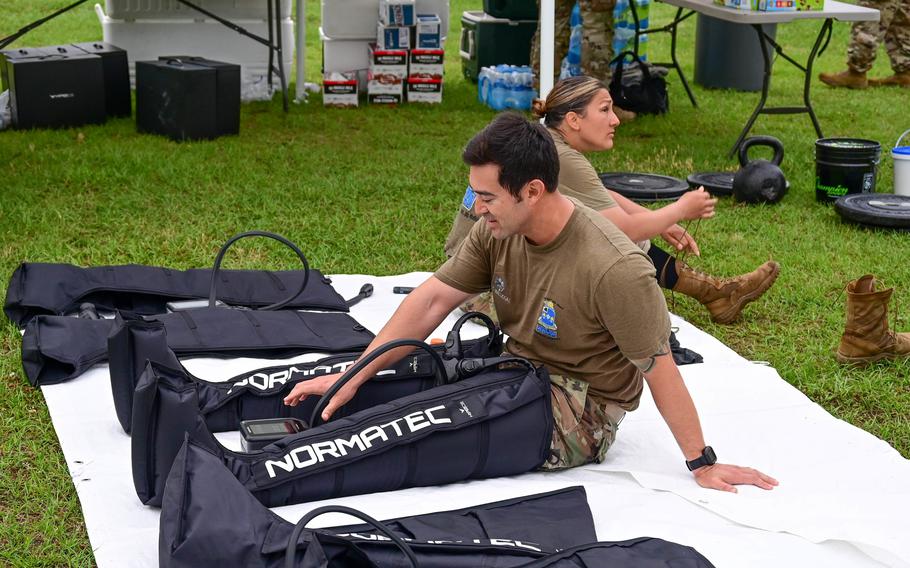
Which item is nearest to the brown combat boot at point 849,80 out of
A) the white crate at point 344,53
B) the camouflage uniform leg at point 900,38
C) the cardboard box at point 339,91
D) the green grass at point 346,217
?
the camouflage uniform leg at point 900,38

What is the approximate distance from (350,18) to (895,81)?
17.6 feet

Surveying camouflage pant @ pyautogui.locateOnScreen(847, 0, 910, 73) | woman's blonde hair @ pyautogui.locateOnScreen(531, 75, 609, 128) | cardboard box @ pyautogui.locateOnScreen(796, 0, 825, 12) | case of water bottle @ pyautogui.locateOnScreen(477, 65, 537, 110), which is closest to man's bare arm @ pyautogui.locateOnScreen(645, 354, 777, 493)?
woman's blonde hair @ pyautogui.locateOnScreen(531, 75, 609, 128)

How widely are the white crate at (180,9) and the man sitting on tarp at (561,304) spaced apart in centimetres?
646

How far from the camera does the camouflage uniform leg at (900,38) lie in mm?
10734

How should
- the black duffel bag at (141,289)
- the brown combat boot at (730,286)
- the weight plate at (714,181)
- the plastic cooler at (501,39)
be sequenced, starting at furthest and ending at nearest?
the plastic cooler at (501,39) < the weight plate at (714,181) < the brown combat boot at (730,286) < the black duffel bag at (141,289)

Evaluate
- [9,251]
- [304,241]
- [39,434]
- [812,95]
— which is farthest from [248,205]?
[812,95]

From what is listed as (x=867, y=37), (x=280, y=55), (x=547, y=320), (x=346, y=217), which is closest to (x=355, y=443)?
(x=547, y=320)

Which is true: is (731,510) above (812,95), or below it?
below

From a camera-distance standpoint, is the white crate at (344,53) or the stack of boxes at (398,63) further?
the white crate at (344,53)

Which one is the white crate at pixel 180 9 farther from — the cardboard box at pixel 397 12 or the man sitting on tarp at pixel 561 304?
the man sitting on tarp at pixel 561 304

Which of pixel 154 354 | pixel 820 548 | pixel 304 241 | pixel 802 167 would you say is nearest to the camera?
pixel 820 548

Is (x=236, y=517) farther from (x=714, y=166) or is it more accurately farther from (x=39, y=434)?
(x=714, y=166)

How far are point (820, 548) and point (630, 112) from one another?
6539 millimetres

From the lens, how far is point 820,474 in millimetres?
3312
